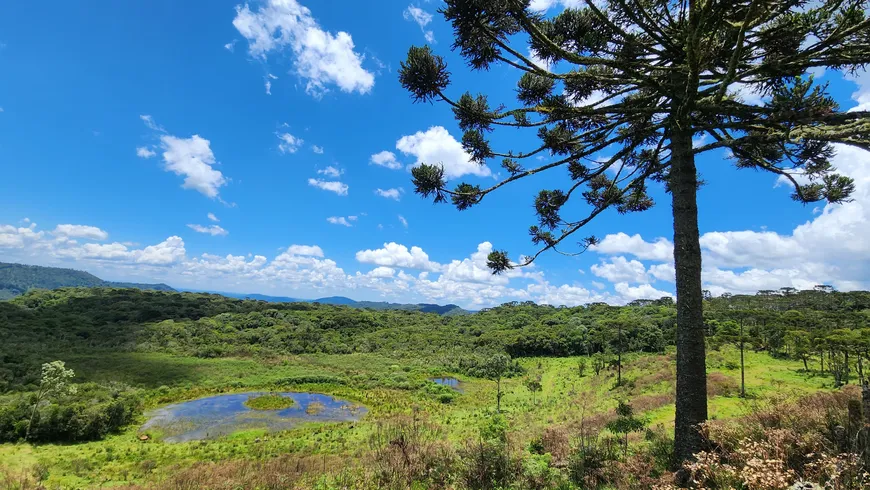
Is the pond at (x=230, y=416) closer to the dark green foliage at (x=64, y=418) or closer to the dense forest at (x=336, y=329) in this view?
the dark green foliage at (x=64, y=418)

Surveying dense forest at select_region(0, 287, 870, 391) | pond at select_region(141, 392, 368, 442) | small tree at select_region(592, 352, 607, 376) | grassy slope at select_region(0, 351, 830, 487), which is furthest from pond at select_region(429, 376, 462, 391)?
small tree at select_region(592, 352, 607, 376)

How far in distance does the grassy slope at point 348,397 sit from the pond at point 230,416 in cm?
225

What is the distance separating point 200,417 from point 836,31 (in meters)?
43.3

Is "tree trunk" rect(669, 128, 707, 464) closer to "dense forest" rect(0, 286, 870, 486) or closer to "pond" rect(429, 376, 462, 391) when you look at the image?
"dense forest" rect(0, 286, 870, 486)

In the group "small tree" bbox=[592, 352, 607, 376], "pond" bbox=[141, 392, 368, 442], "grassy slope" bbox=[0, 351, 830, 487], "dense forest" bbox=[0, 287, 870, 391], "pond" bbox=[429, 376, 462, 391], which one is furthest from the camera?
"pond" bbox=[429, 376, 462, 391]

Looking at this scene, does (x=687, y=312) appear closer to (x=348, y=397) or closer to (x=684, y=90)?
(x=684, y=90)

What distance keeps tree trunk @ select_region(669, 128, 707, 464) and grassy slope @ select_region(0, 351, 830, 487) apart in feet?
13.3

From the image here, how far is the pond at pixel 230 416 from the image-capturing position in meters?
29.1

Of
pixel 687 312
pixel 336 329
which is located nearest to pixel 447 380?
pixel 336 329

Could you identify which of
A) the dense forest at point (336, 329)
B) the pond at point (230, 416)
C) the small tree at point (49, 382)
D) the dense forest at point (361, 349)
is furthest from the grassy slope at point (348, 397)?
the dense forest at point (336, 329)

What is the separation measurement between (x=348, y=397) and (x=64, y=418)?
24.3 metres

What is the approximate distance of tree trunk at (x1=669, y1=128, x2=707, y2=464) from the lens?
4.36 m

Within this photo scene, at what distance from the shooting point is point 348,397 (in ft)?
141

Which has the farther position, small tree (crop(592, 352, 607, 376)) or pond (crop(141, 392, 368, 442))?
small tree (crop(592, 352, 607, 376))
